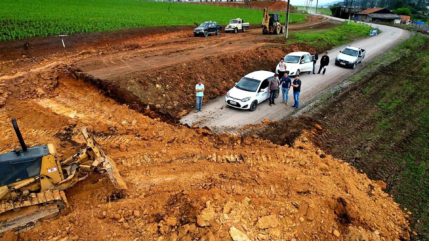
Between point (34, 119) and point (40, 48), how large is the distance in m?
12.4

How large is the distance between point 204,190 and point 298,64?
12.9 m

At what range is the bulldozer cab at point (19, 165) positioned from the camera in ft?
20.6

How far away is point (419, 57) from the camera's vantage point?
23562mm

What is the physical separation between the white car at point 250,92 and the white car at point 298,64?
4.09 meters

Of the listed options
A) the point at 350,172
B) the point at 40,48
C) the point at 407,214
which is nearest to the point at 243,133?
the point at 350,172

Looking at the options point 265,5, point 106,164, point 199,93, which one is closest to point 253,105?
point 199,93

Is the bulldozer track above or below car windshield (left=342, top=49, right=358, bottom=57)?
below

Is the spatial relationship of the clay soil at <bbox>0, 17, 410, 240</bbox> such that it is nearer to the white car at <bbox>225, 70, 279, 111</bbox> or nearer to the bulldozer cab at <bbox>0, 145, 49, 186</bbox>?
the bulldozer cab at <bbox>0, 145, 49, 186</bbox>

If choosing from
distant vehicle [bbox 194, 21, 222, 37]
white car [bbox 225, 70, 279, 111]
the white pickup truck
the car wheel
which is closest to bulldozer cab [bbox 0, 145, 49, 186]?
white car [bbox 225, 70, 279, 111]

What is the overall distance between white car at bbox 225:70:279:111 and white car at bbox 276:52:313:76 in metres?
4.09

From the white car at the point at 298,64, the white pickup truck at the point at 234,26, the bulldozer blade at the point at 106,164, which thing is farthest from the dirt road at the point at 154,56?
the bulldozer blade at the point at 106,164

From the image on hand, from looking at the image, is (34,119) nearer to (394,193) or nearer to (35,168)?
(35,168)

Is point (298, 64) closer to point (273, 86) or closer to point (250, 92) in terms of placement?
point (273, 86)

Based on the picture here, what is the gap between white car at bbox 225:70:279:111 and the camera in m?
12.8
